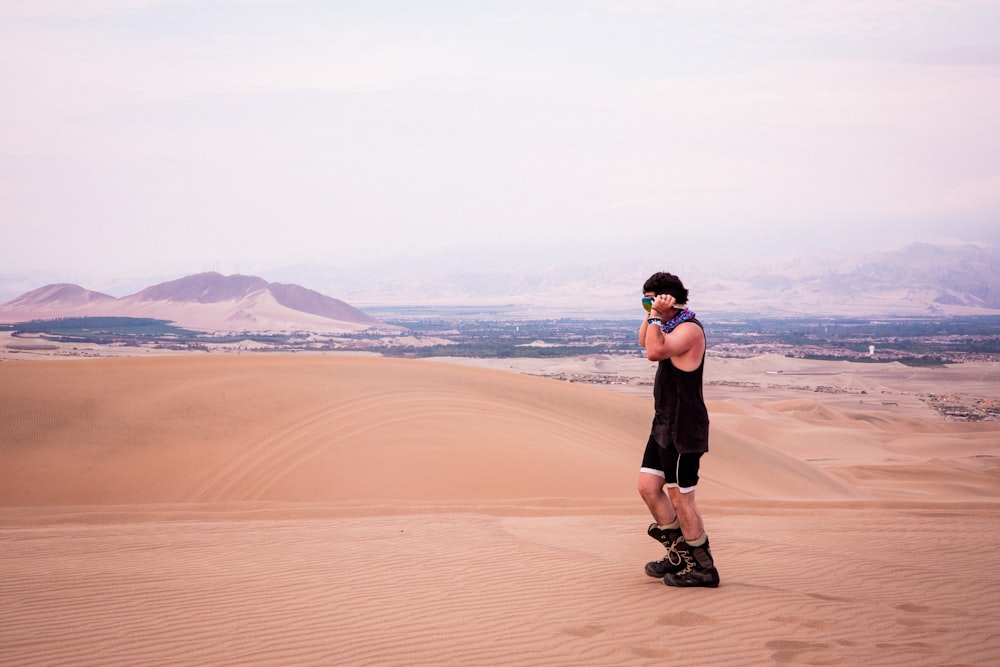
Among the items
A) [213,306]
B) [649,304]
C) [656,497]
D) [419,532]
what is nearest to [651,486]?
[656,497]

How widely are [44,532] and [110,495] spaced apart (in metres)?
3.03

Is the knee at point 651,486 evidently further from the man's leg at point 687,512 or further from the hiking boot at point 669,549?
the hiking boot at point 669,549

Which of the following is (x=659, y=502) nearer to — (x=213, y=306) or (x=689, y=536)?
(x=689, y=536)

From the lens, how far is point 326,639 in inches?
200

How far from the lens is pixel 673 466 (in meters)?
5.89

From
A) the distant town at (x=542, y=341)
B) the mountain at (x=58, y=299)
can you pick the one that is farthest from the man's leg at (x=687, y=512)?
the mountain at (x=58, y=299)

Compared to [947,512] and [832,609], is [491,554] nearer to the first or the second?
[832,609]

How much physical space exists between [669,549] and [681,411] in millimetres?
1088

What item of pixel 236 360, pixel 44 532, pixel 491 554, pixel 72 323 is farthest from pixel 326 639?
pixel 72 323

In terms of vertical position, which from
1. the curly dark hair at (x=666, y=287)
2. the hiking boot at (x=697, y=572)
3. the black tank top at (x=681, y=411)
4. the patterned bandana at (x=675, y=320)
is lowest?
the hiking boot at (x=697, y=572)

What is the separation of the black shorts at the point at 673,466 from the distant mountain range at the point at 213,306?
342ft

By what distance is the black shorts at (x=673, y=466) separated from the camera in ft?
19.1

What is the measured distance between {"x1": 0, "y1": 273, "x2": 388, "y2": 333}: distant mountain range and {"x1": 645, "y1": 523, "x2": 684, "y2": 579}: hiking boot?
104 m

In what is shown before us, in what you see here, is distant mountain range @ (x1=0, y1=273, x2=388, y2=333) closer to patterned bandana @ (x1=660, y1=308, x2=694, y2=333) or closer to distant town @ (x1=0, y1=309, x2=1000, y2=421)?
distant town @ (x1=0, y1=309, x2=1000, y2=421)
